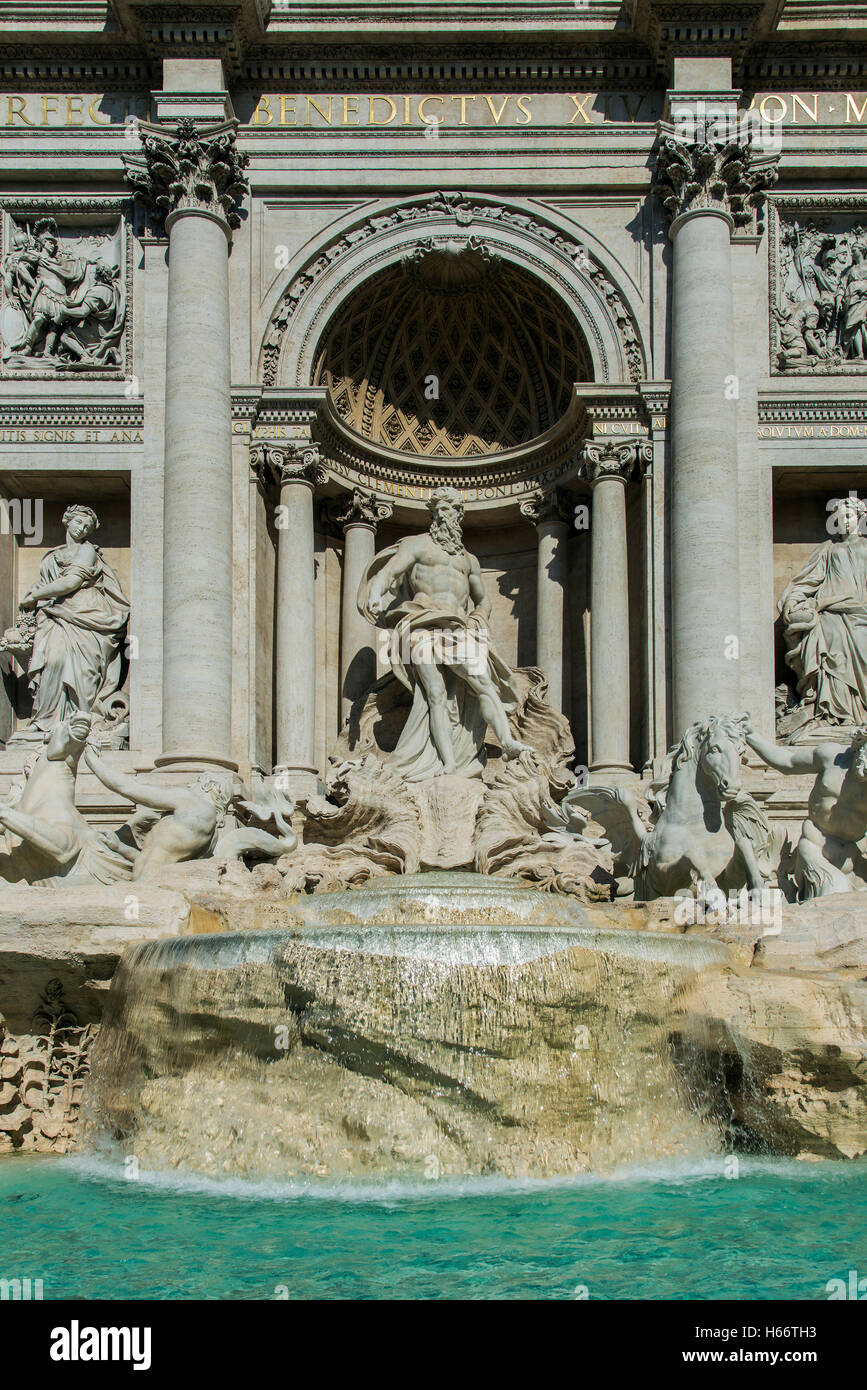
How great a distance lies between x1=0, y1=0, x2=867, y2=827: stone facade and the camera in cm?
1672

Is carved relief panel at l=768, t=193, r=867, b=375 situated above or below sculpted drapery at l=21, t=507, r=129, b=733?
above

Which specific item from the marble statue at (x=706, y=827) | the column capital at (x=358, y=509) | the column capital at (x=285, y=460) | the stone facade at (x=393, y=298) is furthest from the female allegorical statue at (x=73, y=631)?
the marble statue at (x=706, y=827)

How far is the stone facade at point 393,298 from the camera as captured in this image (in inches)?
658

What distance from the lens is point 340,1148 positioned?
28.8 feet

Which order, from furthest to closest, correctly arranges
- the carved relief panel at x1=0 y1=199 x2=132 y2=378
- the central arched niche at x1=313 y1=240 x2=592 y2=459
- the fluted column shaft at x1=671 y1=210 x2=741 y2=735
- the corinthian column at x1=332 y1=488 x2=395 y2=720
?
the corinthian column at x1=332 y1=488 x2=395 y2=720, the central arched niche at x1=313 y1=240 x2=592 y2=459, the carved relief panel at x1=0 y1=199 x2=132 y2=378, the fluted column shaft at x1=671 y1=210 x2=741 y2=735

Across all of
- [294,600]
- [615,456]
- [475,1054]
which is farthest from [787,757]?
[294,600]

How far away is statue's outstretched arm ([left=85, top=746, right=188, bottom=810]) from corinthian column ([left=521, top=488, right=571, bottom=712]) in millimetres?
6144

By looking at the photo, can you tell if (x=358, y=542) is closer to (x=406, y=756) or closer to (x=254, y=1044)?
(x=406, y=756)

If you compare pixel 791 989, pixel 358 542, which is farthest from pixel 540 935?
pixel 358 542

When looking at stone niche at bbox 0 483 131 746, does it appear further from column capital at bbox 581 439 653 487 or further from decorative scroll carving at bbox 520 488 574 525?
column capital at bbox 581 439 653 487

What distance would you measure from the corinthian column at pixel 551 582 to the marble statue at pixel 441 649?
117cm

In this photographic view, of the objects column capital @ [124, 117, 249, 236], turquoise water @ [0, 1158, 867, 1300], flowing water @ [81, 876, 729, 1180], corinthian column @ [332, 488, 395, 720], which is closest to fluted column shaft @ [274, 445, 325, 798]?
corinthian column @ [332, 488, 395, 720]

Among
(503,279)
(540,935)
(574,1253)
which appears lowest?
(574,1253)

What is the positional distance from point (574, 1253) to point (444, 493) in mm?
11510
